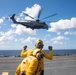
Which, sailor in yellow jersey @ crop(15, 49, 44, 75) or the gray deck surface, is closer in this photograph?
sailor in yellow jersey @ crop(15, 49, 44, 75)

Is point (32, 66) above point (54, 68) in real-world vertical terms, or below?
above

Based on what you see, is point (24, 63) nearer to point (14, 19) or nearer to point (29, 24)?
point (29, 24)

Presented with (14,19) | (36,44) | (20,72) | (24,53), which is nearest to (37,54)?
(20,72)

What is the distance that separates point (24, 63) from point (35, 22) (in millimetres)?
40763

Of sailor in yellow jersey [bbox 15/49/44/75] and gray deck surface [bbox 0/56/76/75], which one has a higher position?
sailor in yellow jersey [bbox 15/49/44/75]

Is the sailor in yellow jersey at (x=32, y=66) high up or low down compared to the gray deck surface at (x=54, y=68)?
up

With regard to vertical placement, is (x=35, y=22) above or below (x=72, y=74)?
above

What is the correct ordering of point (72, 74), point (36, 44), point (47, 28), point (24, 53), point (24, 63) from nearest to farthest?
point (24, 63), point (36, 44), point (24, 53), point (72, 74), point (47, 28)

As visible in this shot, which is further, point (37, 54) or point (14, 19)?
point (14, 19)

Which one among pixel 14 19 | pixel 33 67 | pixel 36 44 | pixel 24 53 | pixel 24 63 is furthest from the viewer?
pixel 14 19

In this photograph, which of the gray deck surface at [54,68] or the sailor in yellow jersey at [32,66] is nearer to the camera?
the sailor in yellow jersey at [32,66]

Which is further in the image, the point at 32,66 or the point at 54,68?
the point at 54,68

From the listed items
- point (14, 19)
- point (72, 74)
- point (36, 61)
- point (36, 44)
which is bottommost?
point (72, 74)

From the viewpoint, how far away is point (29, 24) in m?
46.3
